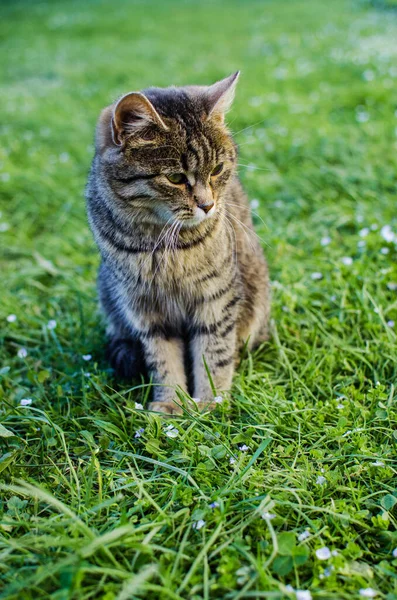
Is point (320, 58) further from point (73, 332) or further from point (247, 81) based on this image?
point (73, 332)

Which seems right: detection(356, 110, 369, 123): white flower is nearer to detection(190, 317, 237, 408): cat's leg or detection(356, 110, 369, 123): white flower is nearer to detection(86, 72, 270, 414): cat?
detection(86, 72, 270, 414): cat

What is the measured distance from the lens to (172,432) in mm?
2223

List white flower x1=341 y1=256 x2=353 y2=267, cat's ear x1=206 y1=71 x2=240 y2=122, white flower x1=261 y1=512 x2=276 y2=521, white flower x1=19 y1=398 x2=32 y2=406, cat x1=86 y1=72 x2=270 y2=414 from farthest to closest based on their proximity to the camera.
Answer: white flower x1=341 y1=256 x2=353 y2=267
white flower x1=19 y1=398 x2=32 y2=406
cat's ear x1=206 y1=71 x2=240 y2=122
cat x1=86 y1=72 x2=270 y2=414
white flower x1=261 y1=512 x2=276 y2=521

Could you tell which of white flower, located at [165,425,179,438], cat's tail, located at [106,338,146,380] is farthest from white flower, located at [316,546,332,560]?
cat's tail, located at [106,338,146,380]

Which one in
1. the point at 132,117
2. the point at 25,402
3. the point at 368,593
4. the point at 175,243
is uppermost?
the point at 132,117

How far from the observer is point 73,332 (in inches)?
119

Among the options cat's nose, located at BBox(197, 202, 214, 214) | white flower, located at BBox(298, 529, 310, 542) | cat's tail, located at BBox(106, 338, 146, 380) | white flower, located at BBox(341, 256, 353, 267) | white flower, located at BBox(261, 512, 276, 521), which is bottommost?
white flower, located at BBox(298, 529, 310, 542)

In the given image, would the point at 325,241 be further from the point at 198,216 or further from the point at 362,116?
the point at 362,116

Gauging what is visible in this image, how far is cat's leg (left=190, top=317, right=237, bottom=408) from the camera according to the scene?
2541 millimetres

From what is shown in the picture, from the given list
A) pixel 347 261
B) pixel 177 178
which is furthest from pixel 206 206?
pixel 347 261

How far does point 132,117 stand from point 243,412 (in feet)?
4.36

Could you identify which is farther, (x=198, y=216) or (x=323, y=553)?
(x=198, y=216)

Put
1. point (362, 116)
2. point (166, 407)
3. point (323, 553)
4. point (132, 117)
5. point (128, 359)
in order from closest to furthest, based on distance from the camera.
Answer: point (323, 553) < point (132, 117) < point (166, 407) < point (128, 359) < point (362, 116)

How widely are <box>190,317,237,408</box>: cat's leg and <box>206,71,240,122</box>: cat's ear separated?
912mm
